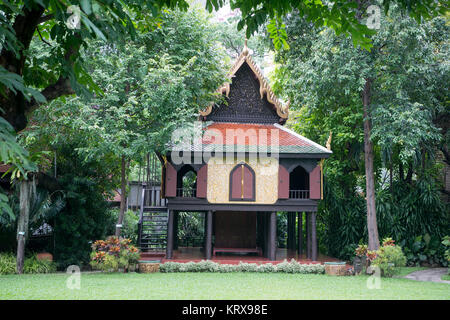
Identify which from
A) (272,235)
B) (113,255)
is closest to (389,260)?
(272,235)

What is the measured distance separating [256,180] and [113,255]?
16.9 feet

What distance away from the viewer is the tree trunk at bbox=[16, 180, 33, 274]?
1219 centimetres

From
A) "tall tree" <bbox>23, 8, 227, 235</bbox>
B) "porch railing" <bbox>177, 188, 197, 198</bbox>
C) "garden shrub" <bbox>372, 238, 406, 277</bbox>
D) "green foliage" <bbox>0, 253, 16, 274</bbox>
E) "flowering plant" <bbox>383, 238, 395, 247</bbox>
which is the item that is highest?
"tall tree" <bbox>23, 8, 227, 235</bbox>

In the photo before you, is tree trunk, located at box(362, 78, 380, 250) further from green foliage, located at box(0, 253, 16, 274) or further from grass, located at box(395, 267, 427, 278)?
green foliage, located at box(0, 253, 16, 274)

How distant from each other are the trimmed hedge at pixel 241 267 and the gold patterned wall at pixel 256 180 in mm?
2110

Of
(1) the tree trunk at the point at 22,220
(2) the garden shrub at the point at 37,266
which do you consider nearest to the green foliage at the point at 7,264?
(1) the tree trunk at the point at 22,220

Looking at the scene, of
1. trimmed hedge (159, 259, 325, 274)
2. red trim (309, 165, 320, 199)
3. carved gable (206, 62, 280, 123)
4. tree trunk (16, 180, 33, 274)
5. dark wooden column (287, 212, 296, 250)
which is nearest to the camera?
tree trunk (16, 180, 33, 274)

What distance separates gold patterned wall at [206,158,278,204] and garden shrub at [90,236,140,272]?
314cm

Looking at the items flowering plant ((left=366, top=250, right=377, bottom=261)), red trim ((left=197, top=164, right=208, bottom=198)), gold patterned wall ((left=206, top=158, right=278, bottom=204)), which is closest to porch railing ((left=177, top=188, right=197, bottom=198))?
red trim ((left=197, top=164, right=208, bottom=198))

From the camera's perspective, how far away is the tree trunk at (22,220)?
12188mm

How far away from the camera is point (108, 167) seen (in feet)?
52.1

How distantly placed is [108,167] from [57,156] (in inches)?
75.1

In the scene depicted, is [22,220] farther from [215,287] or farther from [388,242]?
[388,242]

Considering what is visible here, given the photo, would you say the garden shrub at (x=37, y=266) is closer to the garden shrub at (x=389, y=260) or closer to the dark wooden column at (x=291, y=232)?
the dark wooden column at (x=291, y=232)
